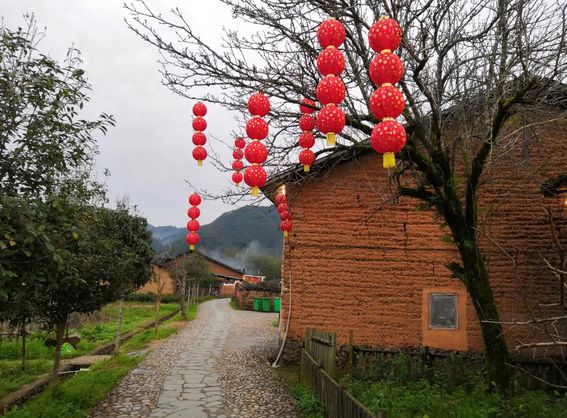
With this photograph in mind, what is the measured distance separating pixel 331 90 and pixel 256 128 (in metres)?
1.40

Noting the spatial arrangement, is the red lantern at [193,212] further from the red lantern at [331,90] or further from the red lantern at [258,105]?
the red lantern at [331,90]

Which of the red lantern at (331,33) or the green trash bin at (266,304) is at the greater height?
the red lantern at (331,33)

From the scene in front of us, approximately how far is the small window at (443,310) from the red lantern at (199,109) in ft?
24.8

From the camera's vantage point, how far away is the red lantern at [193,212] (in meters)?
9.73

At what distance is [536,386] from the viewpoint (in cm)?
888

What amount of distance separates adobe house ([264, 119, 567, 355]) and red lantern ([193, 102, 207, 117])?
3.91 m

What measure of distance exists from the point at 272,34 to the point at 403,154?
3.22 m

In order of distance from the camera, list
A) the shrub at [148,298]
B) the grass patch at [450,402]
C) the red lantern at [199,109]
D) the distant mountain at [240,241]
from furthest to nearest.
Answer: the distant mountain at [240,241] → the shrub at [148,298] → the red lantern at [199,109] → the grass patch at [450,402]

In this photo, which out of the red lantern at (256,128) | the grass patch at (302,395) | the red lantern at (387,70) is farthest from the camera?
the grass patch at (302,395)

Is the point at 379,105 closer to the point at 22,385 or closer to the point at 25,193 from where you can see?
the point at 25,193

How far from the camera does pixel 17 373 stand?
12.7 meters

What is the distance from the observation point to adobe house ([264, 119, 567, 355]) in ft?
38.3

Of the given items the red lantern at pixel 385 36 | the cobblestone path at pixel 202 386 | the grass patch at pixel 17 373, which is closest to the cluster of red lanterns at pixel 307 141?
the red lantern at pixel 385 36

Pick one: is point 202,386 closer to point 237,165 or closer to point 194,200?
point 194,200
